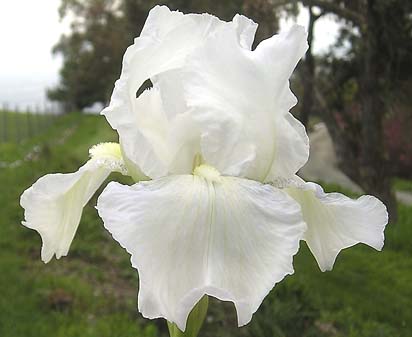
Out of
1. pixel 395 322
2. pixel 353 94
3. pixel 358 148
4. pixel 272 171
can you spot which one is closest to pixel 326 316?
pixel 395 322

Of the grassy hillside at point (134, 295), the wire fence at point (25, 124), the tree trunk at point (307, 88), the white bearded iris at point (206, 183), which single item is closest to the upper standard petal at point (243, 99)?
the white bearded iris at point (206, 183)

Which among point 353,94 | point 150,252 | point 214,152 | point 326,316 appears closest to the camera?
point 150,252

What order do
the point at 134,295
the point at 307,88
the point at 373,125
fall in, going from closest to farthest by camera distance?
the point at 134,295 → the point at 307,88 → the point at 373,125

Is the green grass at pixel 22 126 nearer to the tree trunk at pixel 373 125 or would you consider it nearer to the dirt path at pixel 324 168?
the dirt path at pixel 324 168

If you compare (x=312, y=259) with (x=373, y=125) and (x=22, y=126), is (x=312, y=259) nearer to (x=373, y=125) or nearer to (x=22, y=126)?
(x=373, y=125)

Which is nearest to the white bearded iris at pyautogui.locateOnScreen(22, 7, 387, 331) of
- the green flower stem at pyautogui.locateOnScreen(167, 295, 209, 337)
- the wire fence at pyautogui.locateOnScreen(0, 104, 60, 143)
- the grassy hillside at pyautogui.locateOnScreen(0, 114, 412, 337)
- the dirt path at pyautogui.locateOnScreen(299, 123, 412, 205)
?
the green flower stem at pyautogui.locateOnScreen(167, 295, 209, 337)

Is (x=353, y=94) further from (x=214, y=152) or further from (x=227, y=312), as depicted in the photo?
(x=214, y=152)

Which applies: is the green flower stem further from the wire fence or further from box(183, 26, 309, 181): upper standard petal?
the wire fence

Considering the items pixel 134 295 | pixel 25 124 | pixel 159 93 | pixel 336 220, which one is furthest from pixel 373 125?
pixel 25 124
